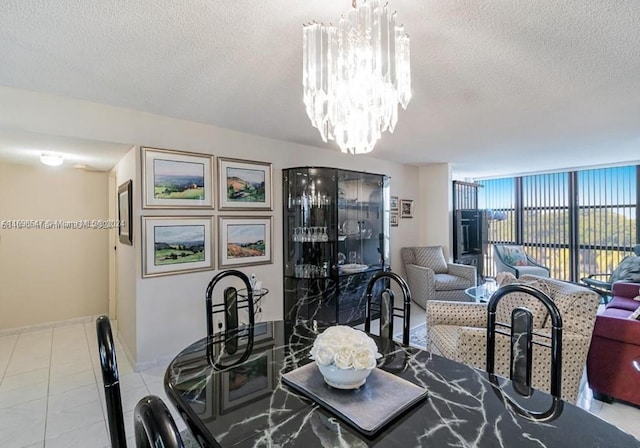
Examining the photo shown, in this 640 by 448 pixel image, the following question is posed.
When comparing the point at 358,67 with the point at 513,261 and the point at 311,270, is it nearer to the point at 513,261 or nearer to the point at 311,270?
the point at 311,270

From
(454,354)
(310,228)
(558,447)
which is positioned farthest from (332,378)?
(310,228)

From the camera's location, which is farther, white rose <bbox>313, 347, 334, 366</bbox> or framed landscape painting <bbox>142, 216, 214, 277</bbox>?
framed landscape painting <bbox>142, 216, 214, 277</bbox>

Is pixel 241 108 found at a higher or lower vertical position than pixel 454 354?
higher

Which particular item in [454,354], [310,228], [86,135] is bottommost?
[454,354]

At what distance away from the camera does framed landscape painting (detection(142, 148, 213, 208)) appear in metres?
3.00

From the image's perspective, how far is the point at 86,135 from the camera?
272 centimetres

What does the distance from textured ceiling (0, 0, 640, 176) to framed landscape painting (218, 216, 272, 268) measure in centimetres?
104

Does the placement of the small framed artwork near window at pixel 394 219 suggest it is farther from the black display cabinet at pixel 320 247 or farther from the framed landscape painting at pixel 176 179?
the framed landscape painting at pixel 176 179

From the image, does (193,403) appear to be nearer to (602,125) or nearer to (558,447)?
(558,447)

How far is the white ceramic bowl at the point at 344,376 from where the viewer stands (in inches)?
46.1

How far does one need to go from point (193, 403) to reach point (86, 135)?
8.47 feet

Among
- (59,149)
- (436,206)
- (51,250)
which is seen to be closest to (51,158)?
(59,149)

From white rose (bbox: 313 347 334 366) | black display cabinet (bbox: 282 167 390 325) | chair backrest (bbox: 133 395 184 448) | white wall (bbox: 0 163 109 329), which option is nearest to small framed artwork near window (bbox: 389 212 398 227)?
black display cabinet (bbox: 282 167 390 325)

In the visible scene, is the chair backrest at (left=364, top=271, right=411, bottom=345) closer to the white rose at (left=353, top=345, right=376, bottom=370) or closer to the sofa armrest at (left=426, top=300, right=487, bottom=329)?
the white rose at (left=353, top=345, right=376, bottom=370)
